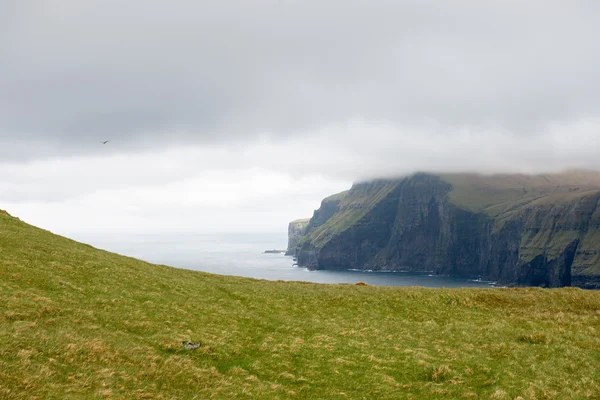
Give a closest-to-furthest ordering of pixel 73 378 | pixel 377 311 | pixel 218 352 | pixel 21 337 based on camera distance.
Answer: pixel 73 378 → pixel 21 337 → pixel 218 352 → pixel 377 311

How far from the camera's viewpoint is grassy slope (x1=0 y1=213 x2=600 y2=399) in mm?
16859

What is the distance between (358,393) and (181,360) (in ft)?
30.2

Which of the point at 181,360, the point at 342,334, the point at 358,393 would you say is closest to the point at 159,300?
the point at 181,360

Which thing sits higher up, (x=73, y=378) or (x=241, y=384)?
(x=73, y=378)

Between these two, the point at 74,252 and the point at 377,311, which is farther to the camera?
the point at 74,252

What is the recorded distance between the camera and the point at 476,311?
3706 centimetres

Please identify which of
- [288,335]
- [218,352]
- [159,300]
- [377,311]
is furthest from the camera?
[377,311]

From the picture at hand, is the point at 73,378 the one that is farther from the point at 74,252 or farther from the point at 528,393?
the point at 74,252

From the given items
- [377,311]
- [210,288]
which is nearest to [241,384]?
[377,311]

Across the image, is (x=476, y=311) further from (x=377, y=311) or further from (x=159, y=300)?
(x=159, y=300)

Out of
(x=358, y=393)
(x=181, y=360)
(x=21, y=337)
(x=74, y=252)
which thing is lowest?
(x=358, y=393)

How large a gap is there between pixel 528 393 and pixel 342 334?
12958 mm

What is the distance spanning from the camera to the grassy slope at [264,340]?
16859 mm

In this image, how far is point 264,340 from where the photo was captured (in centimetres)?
2577
